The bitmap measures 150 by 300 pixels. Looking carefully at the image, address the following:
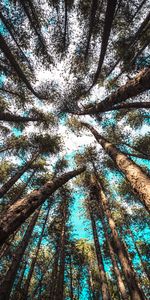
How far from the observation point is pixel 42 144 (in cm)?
1579

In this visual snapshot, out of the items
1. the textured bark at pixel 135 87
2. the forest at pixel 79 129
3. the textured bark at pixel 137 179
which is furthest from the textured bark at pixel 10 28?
the textured bark at pixel 137 179

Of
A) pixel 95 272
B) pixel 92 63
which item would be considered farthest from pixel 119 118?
pixel 95 272

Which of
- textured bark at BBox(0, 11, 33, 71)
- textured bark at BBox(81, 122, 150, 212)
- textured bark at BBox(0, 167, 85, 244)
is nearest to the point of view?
textured bark at BBox(0, 167, 85, 244)

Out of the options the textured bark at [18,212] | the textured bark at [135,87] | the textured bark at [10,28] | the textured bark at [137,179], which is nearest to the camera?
the textured bark at [18,212]

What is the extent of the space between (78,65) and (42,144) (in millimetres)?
6342

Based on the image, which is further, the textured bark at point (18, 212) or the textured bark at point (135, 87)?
the textured bark at point (135, 87)

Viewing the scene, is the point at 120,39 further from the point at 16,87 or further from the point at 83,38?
the point at 16,87

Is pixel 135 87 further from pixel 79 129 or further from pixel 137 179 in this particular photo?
pixel 79 129

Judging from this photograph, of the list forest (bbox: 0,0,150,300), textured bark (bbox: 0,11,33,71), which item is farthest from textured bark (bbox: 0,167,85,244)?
textured bark (bbox: 0,11,33,71)

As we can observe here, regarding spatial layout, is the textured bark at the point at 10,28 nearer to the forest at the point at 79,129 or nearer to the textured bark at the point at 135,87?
the forest at the point at 79,129

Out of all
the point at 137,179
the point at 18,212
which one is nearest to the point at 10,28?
the point at 137,179

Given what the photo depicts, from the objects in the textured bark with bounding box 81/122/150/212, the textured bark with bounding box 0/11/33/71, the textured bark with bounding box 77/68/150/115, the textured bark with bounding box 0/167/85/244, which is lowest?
the textured bark with bounding box 0/167/85/244

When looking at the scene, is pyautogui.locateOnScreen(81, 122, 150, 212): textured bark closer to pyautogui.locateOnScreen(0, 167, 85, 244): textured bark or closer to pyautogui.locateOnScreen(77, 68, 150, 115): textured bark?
pyautogui.locateOnScreen(77, 68, 150, 115): textured bark

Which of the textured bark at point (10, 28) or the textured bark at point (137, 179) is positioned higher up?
the textured bark at point (10, 28)
